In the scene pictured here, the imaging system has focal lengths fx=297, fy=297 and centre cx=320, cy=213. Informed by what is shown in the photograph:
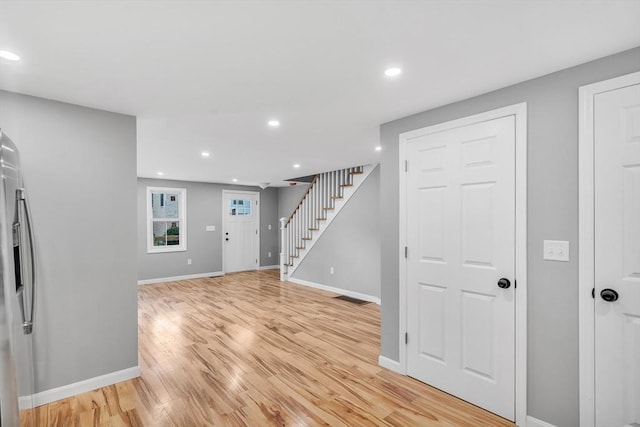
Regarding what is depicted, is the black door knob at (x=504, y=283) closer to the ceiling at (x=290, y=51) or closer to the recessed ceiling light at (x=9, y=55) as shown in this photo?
the ceiling at (x=290, y=51)

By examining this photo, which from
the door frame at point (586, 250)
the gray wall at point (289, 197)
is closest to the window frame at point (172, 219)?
the gray wall at point (289, 197)

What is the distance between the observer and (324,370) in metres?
2.81

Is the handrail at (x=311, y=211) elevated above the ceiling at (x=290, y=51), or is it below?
below

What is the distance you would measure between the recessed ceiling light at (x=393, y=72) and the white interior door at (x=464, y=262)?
31.4 inches

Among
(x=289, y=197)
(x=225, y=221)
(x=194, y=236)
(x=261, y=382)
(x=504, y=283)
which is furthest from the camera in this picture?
(x=289, y=197)

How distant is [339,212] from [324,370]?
11.6 feet

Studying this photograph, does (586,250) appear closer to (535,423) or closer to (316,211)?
(535,423)

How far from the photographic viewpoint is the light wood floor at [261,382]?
2119 millimetres

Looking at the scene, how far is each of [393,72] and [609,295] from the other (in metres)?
1.82

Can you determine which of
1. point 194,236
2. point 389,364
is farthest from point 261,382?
point 194,236

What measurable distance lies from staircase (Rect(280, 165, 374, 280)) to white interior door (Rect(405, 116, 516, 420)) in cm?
289

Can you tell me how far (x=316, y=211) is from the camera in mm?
6570

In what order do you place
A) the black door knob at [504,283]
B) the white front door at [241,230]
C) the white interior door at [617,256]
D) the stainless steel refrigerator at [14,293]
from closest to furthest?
1. the stainless steel refrigerator at [14,293]
2. the white interior door at [617,256]
3. the black door knob at [504,283]
4. the white front door at [241,230]

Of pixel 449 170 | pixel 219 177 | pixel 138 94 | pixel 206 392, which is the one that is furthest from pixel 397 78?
pixel 219 177
